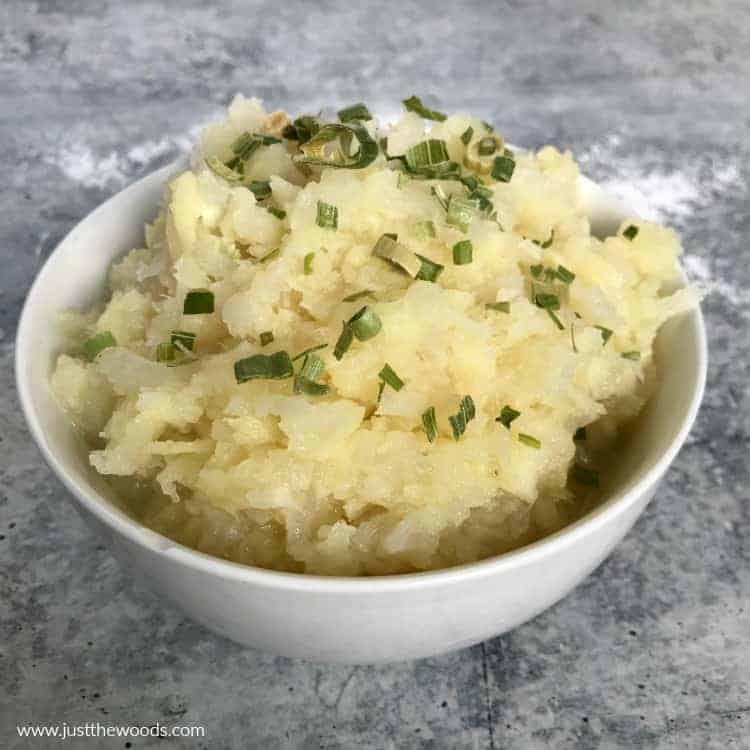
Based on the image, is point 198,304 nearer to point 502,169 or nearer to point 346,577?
point 346,577

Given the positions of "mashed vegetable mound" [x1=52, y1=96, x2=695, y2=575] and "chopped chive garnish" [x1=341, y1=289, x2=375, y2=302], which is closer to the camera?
"mashed vegetable mound" [x1=52, y1=96, x2=695, y2=575]

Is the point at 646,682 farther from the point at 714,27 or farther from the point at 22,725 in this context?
the point at 714,27

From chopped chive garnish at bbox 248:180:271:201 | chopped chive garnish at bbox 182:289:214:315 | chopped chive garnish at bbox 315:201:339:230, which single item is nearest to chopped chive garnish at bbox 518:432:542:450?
chopped chive garnish at bbox 315:201:339:230

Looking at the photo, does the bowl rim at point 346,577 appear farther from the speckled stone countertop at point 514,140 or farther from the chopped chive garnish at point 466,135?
the chopped chive garnish at point 466,135

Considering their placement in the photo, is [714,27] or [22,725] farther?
[714,27]

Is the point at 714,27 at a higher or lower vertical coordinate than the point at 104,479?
lower

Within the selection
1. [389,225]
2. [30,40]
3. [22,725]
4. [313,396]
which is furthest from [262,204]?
Answer: [30,40]

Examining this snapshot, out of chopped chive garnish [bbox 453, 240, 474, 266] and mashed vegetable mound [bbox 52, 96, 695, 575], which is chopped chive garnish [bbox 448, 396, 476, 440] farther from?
chopped chive garnish [bbox 453, 240, 474, 266]
